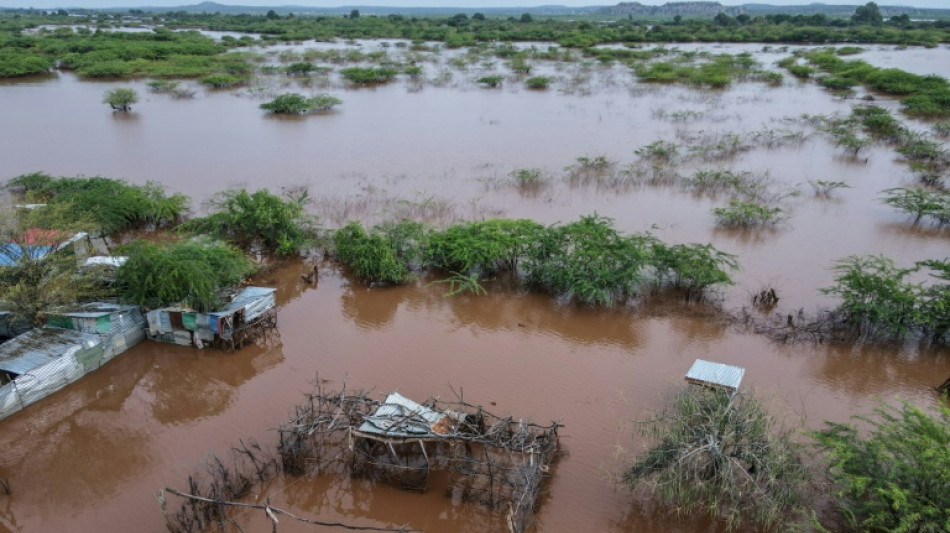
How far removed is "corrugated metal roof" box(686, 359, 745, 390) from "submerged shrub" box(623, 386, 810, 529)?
35.2 inches

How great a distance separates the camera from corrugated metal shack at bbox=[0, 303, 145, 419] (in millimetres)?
7773

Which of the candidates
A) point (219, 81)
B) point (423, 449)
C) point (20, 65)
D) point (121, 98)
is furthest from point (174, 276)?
point (20, 65)

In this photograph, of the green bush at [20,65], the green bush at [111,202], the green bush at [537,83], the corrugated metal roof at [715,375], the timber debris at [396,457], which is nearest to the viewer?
the timber debris at [396,457]

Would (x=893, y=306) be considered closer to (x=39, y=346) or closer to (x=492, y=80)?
(x=39, y=346)

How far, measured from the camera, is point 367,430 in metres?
6.60

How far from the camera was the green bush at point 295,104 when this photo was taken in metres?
23.6

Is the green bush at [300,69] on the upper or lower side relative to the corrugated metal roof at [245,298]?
upper

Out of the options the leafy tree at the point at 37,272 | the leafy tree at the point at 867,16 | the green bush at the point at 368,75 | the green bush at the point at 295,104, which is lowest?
the leafy tree at the point at 37,272

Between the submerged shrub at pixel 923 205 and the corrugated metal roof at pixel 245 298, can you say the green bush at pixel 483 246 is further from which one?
the submerged shrub at pixel 923 205

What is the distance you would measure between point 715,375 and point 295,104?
20.5 m

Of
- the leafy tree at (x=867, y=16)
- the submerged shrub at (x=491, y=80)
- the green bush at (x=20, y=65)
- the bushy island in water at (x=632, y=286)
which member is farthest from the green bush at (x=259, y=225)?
the leafy tree at (x=867, y=16)

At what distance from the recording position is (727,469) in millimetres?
5680

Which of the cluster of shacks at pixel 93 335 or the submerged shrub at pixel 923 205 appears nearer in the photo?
the cluster of shacks at pixel 93 335

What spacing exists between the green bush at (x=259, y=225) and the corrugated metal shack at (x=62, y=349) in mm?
3239
